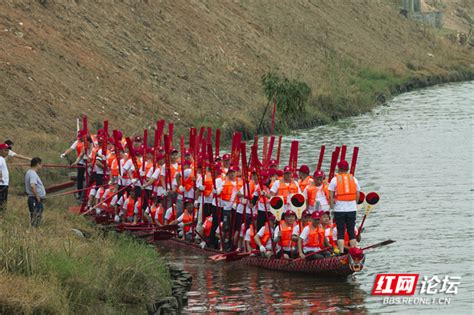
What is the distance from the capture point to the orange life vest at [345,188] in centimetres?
2062

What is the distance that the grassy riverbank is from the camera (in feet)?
49.9

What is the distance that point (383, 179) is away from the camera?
3538cm

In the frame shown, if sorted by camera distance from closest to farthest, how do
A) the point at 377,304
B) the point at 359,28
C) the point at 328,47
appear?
1. the point at 377,304
2. the point at 328,47
3. the point at 359,28

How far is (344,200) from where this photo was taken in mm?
20656

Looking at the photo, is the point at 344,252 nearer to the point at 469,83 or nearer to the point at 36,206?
the point at 36,206

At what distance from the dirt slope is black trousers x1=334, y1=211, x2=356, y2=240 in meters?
16.1

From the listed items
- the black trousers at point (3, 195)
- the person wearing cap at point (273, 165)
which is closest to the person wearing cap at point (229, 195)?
the person wearing cap at point (273, 165)

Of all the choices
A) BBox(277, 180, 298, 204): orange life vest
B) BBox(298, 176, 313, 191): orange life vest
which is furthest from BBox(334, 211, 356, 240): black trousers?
BBox(298, 176, 313, 191): orange life vest

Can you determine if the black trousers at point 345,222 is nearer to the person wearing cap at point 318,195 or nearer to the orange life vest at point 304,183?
the person wearing cap at point 318,195

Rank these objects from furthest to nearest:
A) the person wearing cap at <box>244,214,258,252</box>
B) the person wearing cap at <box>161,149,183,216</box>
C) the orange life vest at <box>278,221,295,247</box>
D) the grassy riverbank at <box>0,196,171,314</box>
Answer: the person wearing cap at <box>161,149,183,216</box>, the person wearing cap at <box>244,214,258,252</box>, the orange life vest at <box>278,221,295,247</box>, the grassy riverbank at <box>0,196,171,314</box>

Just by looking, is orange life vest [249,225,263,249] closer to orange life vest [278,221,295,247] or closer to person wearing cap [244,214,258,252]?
person wearing cap [244,214,258,252]

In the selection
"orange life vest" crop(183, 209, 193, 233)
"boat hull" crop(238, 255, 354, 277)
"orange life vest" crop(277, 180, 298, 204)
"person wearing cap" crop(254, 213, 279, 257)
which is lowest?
"boat hull" crop(238, 255, 354, 277)

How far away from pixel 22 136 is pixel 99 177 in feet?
20.6

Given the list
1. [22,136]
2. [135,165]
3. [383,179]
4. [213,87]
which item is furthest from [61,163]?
[213,87]
